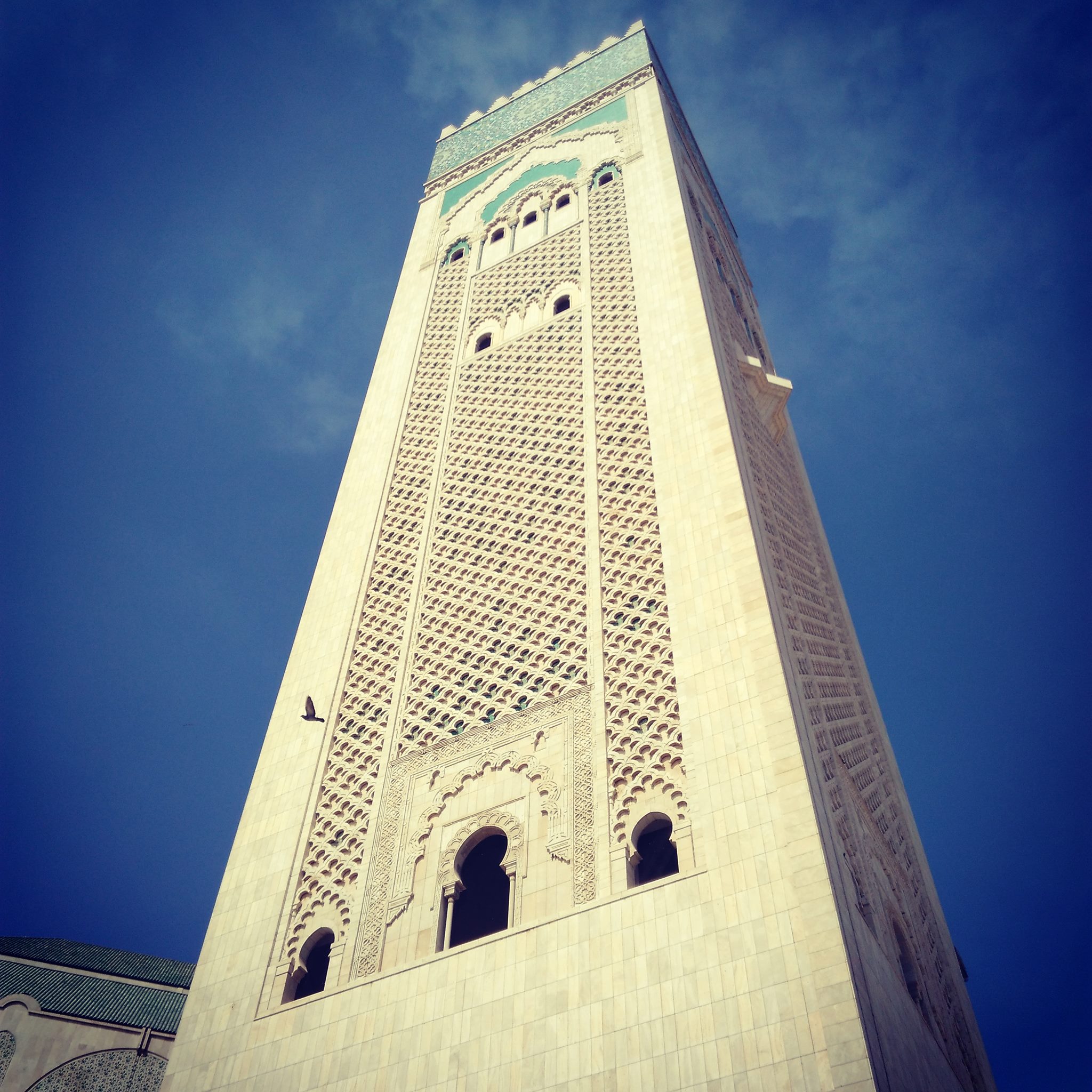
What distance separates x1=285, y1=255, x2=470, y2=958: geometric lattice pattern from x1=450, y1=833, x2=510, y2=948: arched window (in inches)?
23.6

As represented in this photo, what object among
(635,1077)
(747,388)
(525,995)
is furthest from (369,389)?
(635,1077)

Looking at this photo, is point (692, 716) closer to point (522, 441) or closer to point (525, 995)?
point (525, 995)

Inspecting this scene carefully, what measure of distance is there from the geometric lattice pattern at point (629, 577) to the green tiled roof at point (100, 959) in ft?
15.2

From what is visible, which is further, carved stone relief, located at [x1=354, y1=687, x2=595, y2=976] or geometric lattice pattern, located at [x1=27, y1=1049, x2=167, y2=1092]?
geometric lattice pattern, located at [x1=27, y1=1049, x2=167, y2=1092]

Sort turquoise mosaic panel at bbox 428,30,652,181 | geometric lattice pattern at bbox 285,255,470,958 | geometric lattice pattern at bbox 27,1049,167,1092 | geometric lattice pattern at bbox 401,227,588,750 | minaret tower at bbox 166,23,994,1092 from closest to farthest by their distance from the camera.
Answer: minaret tower at bbox 166,23,994,1092 < geometric lattice pattern at bbox 285,255,470,958 < geometric lattice pattern at bbox 401,227,588,750 < geometric lattice pattern at bbox 27,1049,167,1092 < turquoise mosaic panel at bbox 428,30,652,181

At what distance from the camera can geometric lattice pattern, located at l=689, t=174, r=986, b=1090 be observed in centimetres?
597

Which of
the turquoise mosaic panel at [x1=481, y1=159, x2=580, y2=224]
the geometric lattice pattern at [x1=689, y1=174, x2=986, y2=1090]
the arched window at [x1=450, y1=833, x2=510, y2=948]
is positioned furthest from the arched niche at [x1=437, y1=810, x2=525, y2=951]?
the turquoise mosaic panel at [x1=481, y1=159, x2=580, y2=224]

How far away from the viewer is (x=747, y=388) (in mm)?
9430

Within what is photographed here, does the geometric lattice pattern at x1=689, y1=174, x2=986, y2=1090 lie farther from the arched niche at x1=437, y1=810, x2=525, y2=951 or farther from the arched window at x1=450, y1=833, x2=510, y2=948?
the arched window at x1=450, y1=833, x2=510, y2=948

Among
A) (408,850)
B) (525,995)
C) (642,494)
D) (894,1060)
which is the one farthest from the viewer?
(642,494)

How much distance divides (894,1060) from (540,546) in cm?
→ 391

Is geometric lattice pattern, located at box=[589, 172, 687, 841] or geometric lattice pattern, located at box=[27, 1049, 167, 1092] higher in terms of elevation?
geometric lattice pattern, located at box=[589, 172, 687, 841]

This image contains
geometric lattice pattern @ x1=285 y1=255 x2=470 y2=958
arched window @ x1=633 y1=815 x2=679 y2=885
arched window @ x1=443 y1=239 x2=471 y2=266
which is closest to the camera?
arched window @ x1=633 y1=815 x2=679 y2=885

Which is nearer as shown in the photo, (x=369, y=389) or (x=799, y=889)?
(x=799, y=889)
